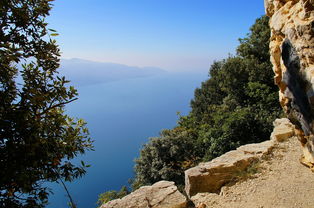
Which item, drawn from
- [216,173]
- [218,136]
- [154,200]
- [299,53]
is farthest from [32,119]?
[218,136]

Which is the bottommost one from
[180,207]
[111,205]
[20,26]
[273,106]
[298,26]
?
[180,207]

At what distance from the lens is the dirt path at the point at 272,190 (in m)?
5.00

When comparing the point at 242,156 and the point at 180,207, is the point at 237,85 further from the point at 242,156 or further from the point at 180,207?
the point at 180,207

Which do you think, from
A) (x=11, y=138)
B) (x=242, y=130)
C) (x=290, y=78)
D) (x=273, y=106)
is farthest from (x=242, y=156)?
(x=273, y=106)

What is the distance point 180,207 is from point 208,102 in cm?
1843

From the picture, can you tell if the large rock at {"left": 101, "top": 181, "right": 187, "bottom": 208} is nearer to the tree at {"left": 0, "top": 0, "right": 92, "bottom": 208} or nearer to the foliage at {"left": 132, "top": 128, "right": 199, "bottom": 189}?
the tree at {"left": 0, "top": 0, "right": 92, "bottom": 208}

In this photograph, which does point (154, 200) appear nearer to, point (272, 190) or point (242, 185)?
point (242, 185)

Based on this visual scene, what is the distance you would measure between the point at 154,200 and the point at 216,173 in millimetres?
2324

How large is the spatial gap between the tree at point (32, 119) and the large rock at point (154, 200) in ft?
10.3

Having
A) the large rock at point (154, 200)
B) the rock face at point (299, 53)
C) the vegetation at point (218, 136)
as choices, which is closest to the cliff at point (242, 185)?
the large rock at point (154, 200)

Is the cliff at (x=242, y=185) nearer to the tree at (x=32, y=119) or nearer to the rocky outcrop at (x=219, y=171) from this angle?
the rocky outcrop at (x=219, y=171)

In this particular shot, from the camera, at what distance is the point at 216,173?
21.2ft

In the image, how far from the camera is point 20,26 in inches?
101

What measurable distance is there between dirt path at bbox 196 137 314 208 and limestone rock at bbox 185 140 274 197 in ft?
1.12
